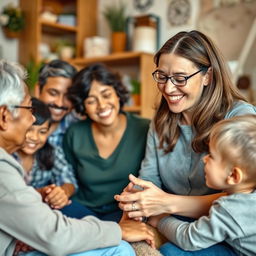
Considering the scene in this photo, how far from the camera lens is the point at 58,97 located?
216 centimetres

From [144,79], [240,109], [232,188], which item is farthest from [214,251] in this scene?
[144,79]

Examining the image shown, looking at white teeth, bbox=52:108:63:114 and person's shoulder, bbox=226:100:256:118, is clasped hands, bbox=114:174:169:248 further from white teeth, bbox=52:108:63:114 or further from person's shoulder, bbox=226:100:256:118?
white teeth, bbox=52:108:63:114

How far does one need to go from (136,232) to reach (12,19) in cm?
299

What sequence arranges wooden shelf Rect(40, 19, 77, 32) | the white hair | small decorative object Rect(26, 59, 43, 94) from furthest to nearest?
wooden shelf Rect(40, 19, 77, 32) < small decorative object Rect(26, 59, 43, 94) < the white hair

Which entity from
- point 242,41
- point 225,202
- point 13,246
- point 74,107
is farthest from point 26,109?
point 242,41

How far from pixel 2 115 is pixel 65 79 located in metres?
1.03

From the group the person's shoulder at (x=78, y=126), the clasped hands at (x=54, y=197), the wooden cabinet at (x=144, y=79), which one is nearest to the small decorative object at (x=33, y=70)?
the wooden cabinet at (x=144, y=79)

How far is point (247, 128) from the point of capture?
3.69ft

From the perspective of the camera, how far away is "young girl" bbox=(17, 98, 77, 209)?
1.86 metres

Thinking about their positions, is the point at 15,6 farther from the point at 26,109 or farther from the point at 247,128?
the point at 247,128

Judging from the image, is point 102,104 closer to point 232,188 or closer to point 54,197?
point 54,197

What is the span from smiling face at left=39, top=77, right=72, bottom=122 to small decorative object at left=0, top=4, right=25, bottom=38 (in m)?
1.82

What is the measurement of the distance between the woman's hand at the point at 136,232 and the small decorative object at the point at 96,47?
2652 millimetres

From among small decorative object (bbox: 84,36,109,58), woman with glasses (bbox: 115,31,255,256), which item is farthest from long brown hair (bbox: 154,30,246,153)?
small decorative object (bbox: 84,36,109,58)
